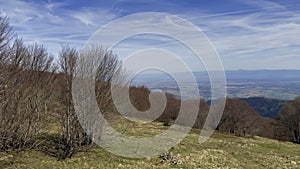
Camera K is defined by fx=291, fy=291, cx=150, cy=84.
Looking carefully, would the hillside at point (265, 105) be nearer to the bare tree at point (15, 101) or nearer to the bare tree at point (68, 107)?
the bare tree at point (68, 107)

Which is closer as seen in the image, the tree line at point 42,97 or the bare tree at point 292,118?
the tree line at point 42,97

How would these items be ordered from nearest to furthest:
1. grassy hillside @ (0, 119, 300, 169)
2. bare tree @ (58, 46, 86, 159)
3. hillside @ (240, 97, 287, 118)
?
grassy hillside @ (0, 119, 300, 169)
bare tree @ (58, 46, 86, 159)
hillside @ (240, 97, 287, 118)

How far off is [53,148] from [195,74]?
907cm

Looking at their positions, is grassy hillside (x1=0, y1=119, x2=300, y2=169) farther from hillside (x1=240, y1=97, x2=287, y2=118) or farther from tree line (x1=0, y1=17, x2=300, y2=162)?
hillside (x1=240, y1=97, x2=287, y2=118)

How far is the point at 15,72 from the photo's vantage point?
11.1 metres

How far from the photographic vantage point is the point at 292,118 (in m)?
64.9

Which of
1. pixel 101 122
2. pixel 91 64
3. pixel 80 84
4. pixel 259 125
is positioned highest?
pixel 91 64

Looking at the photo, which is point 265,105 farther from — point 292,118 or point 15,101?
point 15,101

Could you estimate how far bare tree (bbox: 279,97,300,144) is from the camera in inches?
2488

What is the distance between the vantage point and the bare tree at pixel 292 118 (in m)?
63.2

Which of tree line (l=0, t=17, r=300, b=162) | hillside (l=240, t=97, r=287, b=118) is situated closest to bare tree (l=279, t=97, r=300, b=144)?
hillside (l=240, t=97, r=287, b=118)

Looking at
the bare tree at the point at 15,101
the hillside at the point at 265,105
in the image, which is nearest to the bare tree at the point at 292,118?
the hillside at the point at 265,105

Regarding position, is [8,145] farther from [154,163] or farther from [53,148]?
[154,163]

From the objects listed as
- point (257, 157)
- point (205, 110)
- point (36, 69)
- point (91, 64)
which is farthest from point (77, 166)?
point (205, 110)
